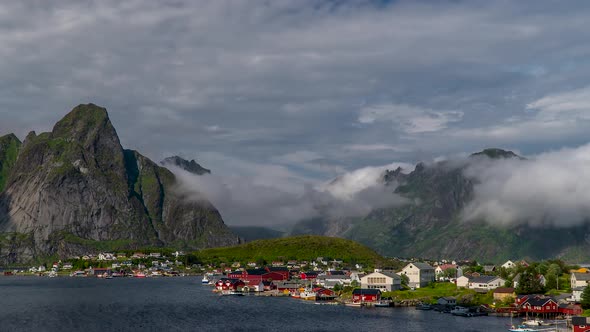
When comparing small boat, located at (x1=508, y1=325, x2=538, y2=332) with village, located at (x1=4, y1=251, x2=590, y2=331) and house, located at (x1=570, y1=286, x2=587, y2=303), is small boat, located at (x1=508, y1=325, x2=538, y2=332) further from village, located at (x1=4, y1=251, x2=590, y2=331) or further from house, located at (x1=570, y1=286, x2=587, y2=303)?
house, located at (x1=570, y1=286, x2=587, y2=303)

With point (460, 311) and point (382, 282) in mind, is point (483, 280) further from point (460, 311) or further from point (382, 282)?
point (460, 311)

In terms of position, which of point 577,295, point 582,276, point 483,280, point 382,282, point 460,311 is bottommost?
point 460,311

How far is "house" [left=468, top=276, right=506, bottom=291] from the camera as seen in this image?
427 feet

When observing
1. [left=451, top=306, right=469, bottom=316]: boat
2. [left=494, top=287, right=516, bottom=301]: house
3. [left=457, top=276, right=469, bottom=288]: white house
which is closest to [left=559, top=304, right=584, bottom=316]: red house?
[left=494, top=287, right=516, bottom=301]: house

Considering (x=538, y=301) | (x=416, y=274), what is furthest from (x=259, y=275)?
(x=538, y=301)

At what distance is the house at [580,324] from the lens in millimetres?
80250

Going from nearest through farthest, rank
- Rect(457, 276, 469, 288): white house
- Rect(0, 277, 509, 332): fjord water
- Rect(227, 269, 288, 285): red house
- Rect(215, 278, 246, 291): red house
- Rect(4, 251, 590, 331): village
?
Rect(0, 277, 509, 332): fjord water → Rect(4, 251, 590, 331): village → Rect(457, 276, 469, 288): white house → Rect(215, 278, 246, 291): red house → Rect(227, 269, 288, 285): red house

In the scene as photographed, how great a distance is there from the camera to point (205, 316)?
4072 inches

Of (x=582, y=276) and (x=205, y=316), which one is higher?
(x=582, y=276)

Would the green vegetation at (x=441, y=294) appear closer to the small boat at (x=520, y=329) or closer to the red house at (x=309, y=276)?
the small boat at (x=520, y=329)

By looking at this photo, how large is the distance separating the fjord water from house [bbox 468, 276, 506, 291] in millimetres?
22488

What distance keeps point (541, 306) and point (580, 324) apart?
2273 centimetres

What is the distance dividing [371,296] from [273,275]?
197 feet

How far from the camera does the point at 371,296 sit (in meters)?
126
